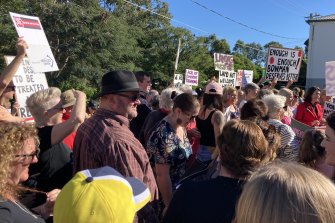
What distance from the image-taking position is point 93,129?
8.94 feet

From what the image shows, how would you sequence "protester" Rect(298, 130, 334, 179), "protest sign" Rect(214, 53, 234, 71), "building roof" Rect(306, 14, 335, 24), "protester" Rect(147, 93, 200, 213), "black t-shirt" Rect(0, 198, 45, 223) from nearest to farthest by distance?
"black t-shirt" Rect(0, 198, 45, 223) → "protester" Rect(298, 130, 334, 179) → "protester" Rect(147, 93, 200, 213) → "protest sign" Rect(214, 53, 234, 71) → "building roof" Rect(306, 14, 335, 24)

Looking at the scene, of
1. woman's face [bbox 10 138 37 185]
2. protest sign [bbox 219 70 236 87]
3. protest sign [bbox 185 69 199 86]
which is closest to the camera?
woman's face [bbox 10 138 37 185]

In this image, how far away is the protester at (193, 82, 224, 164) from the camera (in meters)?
4.70

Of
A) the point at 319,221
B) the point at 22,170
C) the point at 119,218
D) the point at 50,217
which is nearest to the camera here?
the point at 319,221

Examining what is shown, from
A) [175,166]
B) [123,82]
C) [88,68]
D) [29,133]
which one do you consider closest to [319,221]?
[29,133]

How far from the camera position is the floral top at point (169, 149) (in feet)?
11.2

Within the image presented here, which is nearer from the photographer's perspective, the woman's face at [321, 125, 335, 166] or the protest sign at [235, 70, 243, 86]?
the woman's face at [321, 125, 335, 166]

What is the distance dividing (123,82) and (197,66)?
3726cm

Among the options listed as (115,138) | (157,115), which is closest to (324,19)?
(157,115)

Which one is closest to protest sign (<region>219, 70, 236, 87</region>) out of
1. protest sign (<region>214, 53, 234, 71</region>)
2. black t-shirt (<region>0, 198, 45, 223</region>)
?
protest sign (<region>214, 53, 234, 71</region>)

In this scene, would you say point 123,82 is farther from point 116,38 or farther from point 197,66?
point 197,66

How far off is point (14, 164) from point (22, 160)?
2.2 inches

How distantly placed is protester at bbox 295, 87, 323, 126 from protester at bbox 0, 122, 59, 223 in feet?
19.1

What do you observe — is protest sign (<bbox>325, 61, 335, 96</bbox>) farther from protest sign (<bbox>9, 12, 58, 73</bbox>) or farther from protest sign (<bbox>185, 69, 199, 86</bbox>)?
protest sign (<bbox>185, 69, 199, 86</bbox>)
